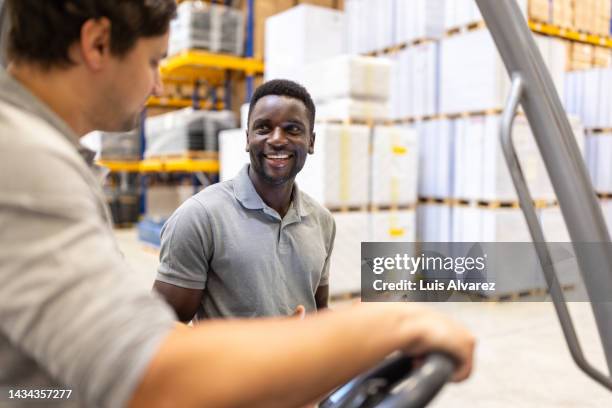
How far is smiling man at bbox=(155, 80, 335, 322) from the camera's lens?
5.60 feet

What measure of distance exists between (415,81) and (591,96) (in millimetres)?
2400

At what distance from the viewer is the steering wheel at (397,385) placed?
733mm

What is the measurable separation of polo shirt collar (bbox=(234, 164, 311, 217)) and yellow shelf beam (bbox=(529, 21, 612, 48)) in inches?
202

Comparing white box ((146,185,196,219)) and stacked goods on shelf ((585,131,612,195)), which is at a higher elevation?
stacked goods on shelf ((585,131,612,195))

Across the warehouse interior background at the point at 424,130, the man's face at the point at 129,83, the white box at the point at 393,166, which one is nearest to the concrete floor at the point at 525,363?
the warehouse interior background at the point at 424,130

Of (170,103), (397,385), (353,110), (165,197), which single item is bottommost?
(165,197)

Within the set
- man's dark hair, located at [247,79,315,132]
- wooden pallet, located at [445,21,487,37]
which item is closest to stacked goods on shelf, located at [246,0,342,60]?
wooden pallet, located at [445,21,487,37]

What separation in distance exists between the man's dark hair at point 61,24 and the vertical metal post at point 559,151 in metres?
0.76

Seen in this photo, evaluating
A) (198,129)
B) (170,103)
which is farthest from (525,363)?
(170,103)

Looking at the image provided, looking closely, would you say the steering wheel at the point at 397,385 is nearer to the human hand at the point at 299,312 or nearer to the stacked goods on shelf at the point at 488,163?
the human hand at the point at 299,312

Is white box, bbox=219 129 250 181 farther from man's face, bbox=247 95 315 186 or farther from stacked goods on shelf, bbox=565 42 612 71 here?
stacked goods on shelf, bbox=565 42 612 71

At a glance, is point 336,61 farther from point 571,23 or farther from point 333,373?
point 333,373

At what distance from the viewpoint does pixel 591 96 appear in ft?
23.6

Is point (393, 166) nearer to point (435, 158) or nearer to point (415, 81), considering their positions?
point (435, 158)
